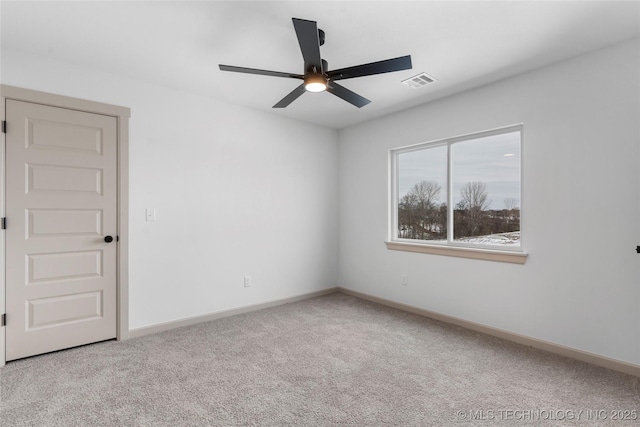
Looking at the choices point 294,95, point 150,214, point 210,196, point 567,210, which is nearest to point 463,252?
point 567,210

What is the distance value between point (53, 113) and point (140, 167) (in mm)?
768

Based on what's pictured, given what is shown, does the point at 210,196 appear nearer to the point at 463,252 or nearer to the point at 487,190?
the point at 463,252

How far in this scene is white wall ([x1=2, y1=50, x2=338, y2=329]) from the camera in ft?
10.0

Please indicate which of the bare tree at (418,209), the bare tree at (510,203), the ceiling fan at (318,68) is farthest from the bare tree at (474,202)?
the ceiling fan at (318,68)

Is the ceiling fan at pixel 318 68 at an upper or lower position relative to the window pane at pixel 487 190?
upper

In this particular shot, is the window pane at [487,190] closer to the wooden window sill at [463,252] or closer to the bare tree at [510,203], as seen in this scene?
the bare tree at [510,203]

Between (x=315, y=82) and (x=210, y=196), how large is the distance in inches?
78.4

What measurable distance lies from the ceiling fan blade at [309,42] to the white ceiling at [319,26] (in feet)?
0.98

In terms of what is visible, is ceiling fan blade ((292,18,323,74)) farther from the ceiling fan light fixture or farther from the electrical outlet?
the electrical outlet

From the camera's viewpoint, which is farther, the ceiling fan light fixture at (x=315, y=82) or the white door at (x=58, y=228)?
the white door at (x=58, y=228)

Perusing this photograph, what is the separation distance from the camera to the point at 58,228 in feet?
8.86

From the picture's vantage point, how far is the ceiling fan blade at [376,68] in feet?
6.45

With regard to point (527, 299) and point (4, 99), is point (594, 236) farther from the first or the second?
point (4, 99)

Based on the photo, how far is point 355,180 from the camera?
4594 mm
